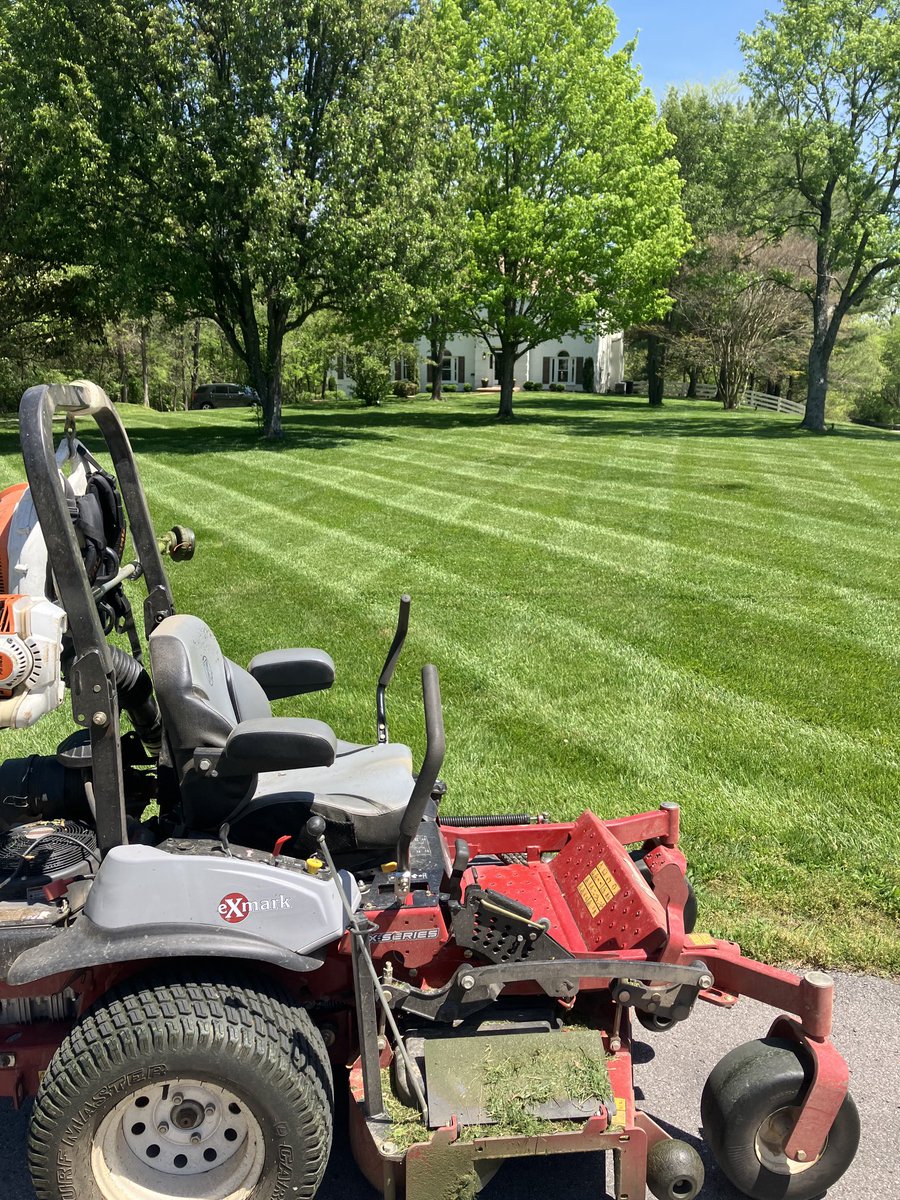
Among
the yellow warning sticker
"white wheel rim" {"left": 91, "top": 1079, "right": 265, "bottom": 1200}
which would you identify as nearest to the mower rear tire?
"white wheel rim" {"left": 91, "top": 1079, "right": 265, "bottom": 1200}

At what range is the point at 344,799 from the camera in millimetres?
3266

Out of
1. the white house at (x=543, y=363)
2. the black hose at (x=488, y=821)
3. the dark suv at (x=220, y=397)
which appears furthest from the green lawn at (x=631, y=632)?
the white house at (x=543, y=363)

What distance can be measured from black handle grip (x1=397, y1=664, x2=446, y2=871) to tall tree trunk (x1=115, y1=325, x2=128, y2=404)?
35551mm

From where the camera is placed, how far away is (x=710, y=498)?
15.7 metres

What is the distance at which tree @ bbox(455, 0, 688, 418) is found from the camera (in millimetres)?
27234

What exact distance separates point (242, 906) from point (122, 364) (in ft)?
137

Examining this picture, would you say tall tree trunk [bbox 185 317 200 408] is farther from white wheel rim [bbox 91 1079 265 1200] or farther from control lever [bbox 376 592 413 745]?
white wheel rim [bbox 91 1079 265 1200]

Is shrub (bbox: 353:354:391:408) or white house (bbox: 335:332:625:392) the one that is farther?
white house (bbox: 335:332:625:392)

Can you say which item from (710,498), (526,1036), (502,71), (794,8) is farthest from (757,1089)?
(794,8)

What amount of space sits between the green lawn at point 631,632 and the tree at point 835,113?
13.2 metres

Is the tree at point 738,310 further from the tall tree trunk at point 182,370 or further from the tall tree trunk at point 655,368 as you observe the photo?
the tall tree trunk at point 182,370

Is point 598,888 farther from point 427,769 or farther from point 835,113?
point 835,113

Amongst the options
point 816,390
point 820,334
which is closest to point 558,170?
point 820,334

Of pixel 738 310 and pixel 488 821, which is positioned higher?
pixel 738 310
